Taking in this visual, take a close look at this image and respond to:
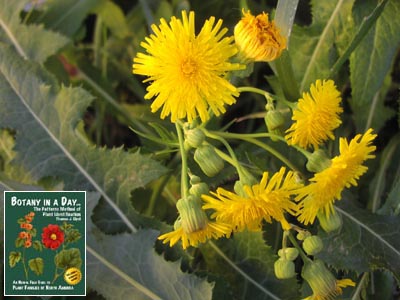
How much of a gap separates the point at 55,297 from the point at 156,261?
1.01 ft

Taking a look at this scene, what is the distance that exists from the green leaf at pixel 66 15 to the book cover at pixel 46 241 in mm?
548

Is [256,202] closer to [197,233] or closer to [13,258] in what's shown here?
[197,233]

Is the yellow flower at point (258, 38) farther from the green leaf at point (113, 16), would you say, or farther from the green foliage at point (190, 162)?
the green leaf at point (113, 16)

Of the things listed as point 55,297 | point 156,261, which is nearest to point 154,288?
point 156,261

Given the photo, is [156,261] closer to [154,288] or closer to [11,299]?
[154,288]

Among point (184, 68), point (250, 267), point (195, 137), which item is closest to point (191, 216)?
point (195, 137)

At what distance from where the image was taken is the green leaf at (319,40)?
133cm

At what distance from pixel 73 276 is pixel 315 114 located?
583mm

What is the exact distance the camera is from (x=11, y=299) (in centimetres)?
138

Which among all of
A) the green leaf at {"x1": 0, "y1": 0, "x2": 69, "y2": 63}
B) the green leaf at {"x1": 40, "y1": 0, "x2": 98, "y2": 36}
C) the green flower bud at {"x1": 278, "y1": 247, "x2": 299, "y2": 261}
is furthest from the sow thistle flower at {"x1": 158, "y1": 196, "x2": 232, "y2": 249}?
the green leaf at {"x1": 40, "y1": 0, "x2": 98, "y2": 36}

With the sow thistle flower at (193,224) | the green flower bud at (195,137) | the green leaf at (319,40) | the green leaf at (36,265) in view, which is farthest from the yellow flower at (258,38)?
the green leaf at (36,265)

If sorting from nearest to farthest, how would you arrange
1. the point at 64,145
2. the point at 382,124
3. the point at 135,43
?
the point at 64,145 → the point at 382,124 → the point at 135,43

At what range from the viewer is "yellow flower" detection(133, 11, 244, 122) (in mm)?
979

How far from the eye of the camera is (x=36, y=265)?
124cm
